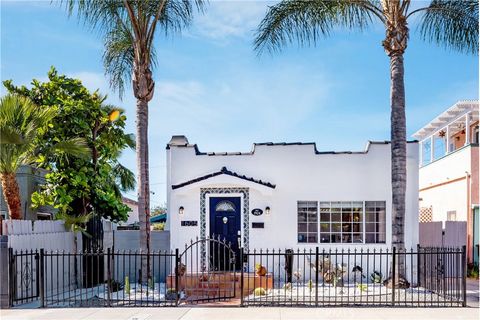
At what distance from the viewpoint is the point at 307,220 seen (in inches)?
579

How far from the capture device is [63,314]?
9.74 m

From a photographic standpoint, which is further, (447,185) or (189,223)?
(447,185)

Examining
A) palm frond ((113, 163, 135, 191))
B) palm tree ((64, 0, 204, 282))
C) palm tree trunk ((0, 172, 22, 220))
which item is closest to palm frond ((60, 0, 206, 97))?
palm tree ((64, 0, 204, 282))

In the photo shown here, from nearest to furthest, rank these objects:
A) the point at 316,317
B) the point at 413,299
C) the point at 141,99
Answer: the point at 316,317 → the point at 413,299 → the point at 141,99

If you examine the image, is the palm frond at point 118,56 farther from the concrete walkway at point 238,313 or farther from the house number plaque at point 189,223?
the concrete walkway at point 238,313

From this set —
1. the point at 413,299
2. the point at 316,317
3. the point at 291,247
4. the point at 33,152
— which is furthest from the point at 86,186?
the point at 413,299

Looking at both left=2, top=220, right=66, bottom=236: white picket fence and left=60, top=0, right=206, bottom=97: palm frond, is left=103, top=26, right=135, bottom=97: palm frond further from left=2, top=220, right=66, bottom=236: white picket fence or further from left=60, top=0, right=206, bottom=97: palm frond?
left=2, top=220, right=66, bottom=236: white picket fence

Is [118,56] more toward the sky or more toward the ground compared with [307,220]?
more toward the sky

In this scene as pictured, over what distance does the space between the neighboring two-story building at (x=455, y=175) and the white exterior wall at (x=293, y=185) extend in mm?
3492

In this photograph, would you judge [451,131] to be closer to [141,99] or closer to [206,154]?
[206,154]

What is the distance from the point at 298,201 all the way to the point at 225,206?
2.15 meters

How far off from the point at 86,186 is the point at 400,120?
354 inches

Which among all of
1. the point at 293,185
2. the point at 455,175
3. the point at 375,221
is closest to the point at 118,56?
the point at 293,185

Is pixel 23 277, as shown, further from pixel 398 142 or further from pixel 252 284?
pixel 398 142
